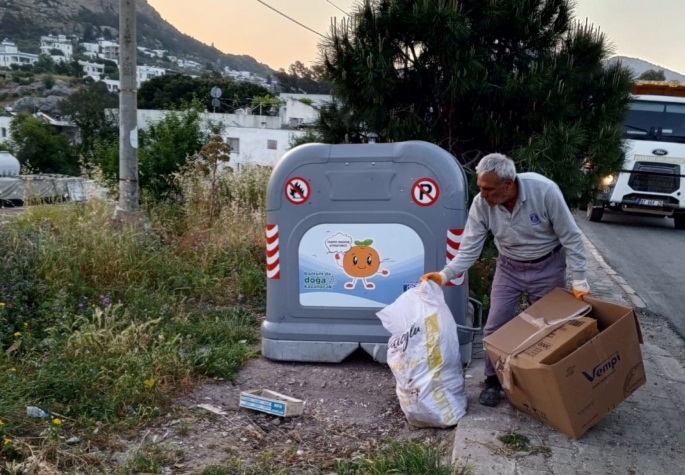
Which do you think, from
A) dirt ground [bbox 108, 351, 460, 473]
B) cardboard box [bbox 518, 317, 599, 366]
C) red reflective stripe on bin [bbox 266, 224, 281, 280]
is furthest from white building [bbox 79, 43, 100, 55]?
cardboard box [bbox 518, 317, 599, 366]

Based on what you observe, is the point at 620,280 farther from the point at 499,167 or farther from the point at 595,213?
the point at 595,213

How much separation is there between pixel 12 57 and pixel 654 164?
13584 centimetres

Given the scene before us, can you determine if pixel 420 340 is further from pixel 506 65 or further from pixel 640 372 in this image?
pixel 506 65

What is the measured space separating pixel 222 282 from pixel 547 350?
3.59m

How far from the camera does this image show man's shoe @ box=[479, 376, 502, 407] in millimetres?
3881

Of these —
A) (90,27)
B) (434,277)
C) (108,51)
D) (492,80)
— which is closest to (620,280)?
(492,80)

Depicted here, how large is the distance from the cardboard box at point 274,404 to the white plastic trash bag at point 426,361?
62cm

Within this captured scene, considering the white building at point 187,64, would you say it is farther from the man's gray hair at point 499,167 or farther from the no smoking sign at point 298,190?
the man's gray hair at point 499,167

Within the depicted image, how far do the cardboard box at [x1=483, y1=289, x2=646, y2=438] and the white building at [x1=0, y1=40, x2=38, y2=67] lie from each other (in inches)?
5389

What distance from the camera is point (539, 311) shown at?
378 centimetres

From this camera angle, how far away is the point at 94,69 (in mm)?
123312

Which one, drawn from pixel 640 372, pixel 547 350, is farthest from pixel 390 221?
pixel 640 372

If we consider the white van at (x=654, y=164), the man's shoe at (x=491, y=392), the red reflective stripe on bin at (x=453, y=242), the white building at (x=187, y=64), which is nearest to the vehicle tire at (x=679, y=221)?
the white van at (x=654, y=164)

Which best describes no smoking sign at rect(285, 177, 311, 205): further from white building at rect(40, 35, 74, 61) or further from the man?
white building at rect(40, 35, 74, 61)
